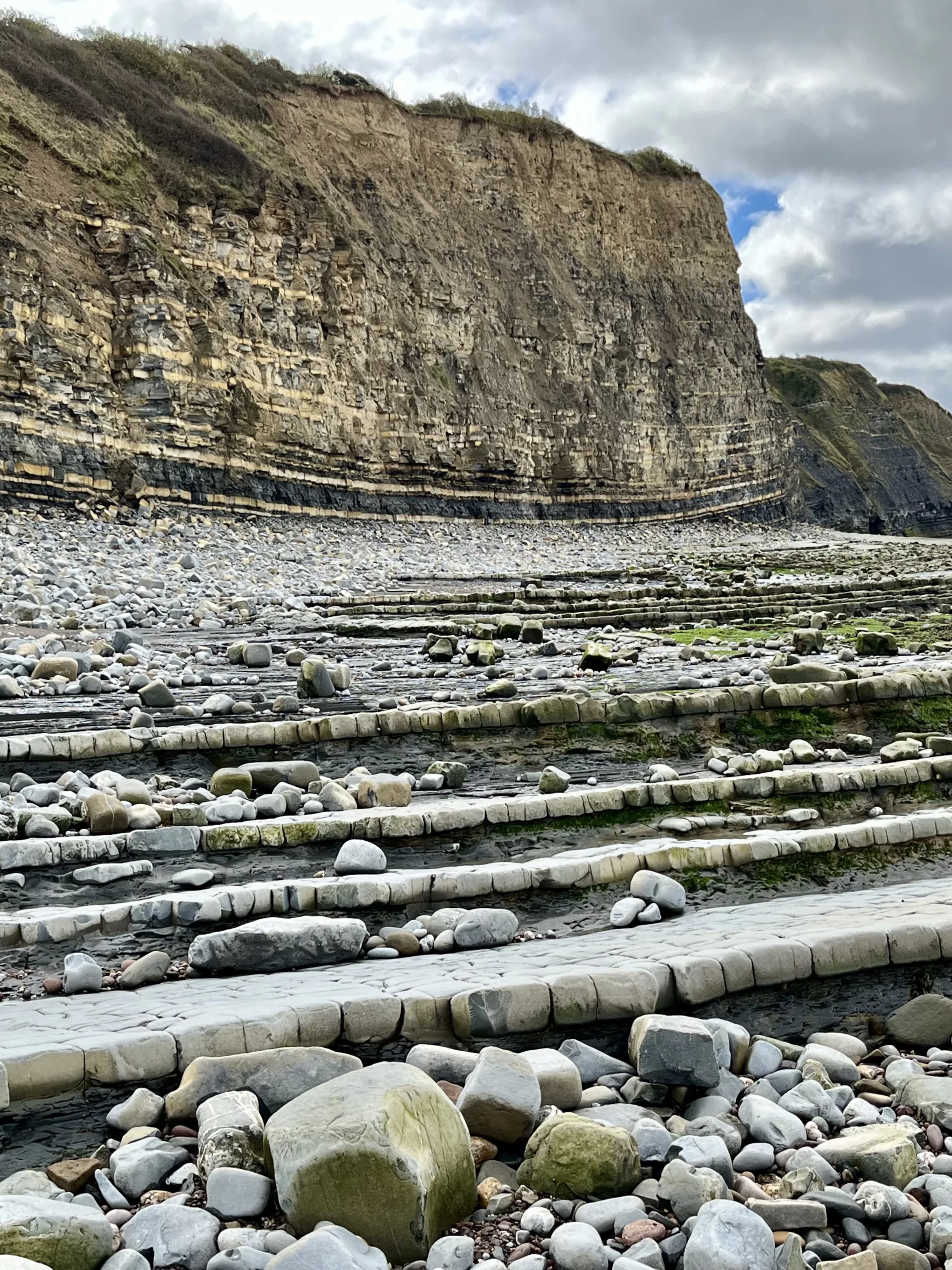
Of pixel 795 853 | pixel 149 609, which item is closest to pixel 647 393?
pixel 149 609

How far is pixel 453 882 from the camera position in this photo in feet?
15.3

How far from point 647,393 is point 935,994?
5073 centimetres

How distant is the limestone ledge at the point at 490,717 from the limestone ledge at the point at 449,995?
3.19 m

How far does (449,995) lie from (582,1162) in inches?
37.6

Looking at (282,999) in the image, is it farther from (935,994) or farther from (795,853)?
(795,853)

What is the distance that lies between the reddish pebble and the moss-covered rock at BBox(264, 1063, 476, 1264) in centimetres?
38

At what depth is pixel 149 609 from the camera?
13.3 meters

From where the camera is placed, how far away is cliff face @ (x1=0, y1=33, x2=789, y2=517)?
26.3 meters

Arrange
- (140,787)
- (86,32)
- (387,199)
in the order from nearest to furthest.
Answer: (140,787) < (86,32) < (387,199)

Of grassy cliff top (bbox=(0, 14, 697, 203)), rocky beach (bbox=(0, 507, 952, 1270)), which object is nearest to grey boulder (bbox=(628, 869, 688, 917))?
rocky beach (bbox=(0, 507, 952, 1270))

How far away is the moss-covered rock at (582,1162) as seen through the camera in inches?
98.7

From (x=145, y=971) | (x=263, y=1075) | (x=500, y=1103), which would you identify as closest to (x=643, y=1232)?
(x=500, y=1103)

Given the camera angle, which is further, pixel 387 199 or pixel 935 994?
pixel 387 199

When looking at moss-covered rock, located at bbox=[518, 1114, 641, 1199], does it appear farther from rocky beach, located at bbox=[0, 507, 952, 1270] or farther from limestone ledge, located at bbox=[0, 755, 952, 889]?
limestone ledge, located at bbox=[0, 755, 952, 889]
